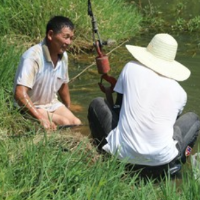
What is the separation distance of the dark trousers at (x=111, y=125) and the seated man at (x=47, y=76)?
1.27 feet

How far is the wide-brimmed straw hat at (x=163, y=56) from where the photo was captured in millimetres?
5211

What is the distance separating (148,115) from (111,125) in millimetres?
427

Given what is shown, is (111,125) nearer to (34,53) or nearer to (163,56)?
(163,56)

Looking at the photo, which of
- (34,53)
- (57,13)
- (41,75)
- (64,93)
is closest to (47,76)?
(41,75)

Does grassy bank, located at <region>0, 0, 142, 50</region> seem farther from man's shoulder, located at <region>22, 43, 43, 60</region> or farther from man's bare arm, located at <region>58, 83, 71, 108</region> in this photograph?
man's shoulder, located at <region>22, 43, 43, 60</region>

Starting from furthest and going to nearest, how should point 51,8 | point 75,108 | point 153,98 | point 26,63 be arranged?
point 51,8 → point 75,108 → point 26,63 → point 153,98

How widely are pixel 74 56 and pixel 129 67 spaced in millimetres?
4045

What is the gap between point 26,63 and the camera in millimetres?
5711

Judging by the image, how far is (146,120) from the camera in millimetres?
4996

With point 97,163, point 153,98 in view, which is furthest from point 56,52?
point 97,163

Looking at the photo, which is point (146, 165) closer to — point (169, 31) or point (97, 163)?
point (97, 163)

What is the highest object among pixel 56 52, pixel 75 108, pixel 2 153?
pixel 56 52

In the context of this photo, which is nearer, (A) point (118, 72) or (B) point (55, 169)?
(B) point (55, 169)

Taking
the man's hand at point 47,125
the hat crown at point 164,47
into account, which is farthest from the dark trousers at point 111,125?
the hat crown at point 164,47
